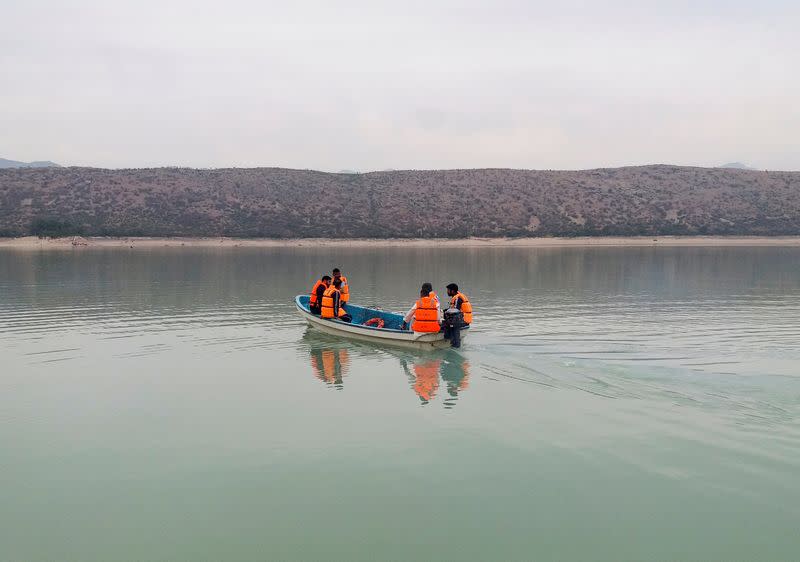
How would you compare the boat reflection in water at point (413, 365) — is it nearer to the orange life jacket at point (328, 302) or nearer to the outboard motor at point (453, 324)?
the outboard motor at point (453, 324)

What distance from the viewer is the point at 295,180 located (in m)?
102

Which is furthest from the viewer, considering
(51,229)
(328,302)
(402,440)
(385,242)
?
(385,242)

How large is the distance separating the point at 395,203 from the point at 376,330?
7719 centimetres

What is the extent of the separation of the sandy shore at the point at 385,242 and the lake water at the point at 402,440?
2102 inches

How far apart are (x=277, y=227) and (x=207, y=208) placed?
37.8 feet

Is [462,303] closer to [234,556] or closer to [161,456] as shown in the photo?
[161,456]

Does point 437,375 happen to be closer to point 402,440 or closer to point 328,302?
point 402,440

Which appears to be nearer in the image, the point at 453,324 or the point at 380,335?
the point at 453,324

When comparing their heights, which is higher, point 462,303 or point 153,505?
point 462,303

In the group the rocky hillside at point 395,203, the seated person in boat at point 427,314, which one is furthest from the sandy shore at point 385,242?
the seated person in boat at point 427,314

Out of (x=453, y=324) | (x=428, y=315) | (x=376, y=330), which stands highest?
(x=428, y=315)

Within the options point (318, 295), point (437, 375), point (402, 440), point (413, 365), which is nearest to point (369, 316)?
point (318, 295)

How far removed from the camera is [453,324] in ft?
54.9

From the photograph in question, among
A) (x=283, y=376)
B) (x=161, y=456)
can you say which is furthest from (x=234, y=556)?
(x=283, y=376)
